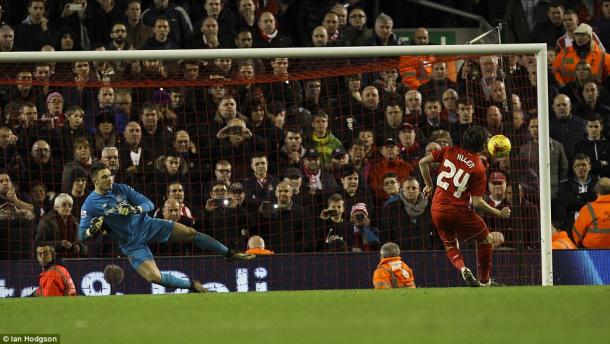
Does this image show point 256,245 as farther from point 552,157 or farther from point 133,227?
point 552,157

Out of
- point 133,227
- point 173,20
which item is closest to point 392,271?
point 133,227

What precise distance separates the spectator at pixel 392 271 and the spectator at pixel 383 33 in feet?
15.5

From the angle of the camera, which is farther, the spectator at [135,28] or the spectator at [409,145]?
the spectator at [135,28]

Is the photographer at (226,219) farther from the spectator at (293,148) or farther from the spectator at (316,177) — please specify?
the spectator at (293,148)

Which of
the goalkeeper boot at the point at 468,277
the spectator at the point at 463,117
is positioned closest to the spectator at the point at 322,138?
the spectator at the point at 463,117

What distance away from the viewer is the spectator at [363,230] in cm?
1365

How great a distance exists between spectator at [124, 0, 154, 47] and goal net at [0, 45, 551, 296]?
3.57 ft

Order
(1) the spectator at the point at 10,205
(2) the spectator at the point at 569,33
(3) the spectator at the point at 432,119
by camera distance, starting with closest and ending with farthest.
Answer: (1) the spectator at the point at 10,205 → (3) the spectator at the point at 432,119 → (2) the spectator at the point at 569,33

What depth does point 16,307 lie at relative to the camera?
9.88 metres

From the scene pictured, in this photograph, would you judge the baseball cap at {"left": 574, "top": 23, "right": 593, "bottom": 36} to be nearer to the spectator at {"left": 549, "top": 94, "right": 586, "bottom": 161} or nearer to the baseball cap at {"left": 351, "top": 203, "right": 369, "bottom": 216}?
the spectator at {"left": 549, "top": 94, "right": 586, "bottom": 161}

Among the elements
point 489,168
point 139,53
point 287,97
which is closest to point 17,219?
point 139,53

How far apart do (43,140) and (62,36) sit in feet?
7.75

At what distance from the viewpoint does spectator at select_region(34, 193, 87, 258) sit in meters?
13.1

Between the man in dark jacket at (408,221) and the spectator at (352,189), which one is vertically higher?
the spectator at (352,189)
